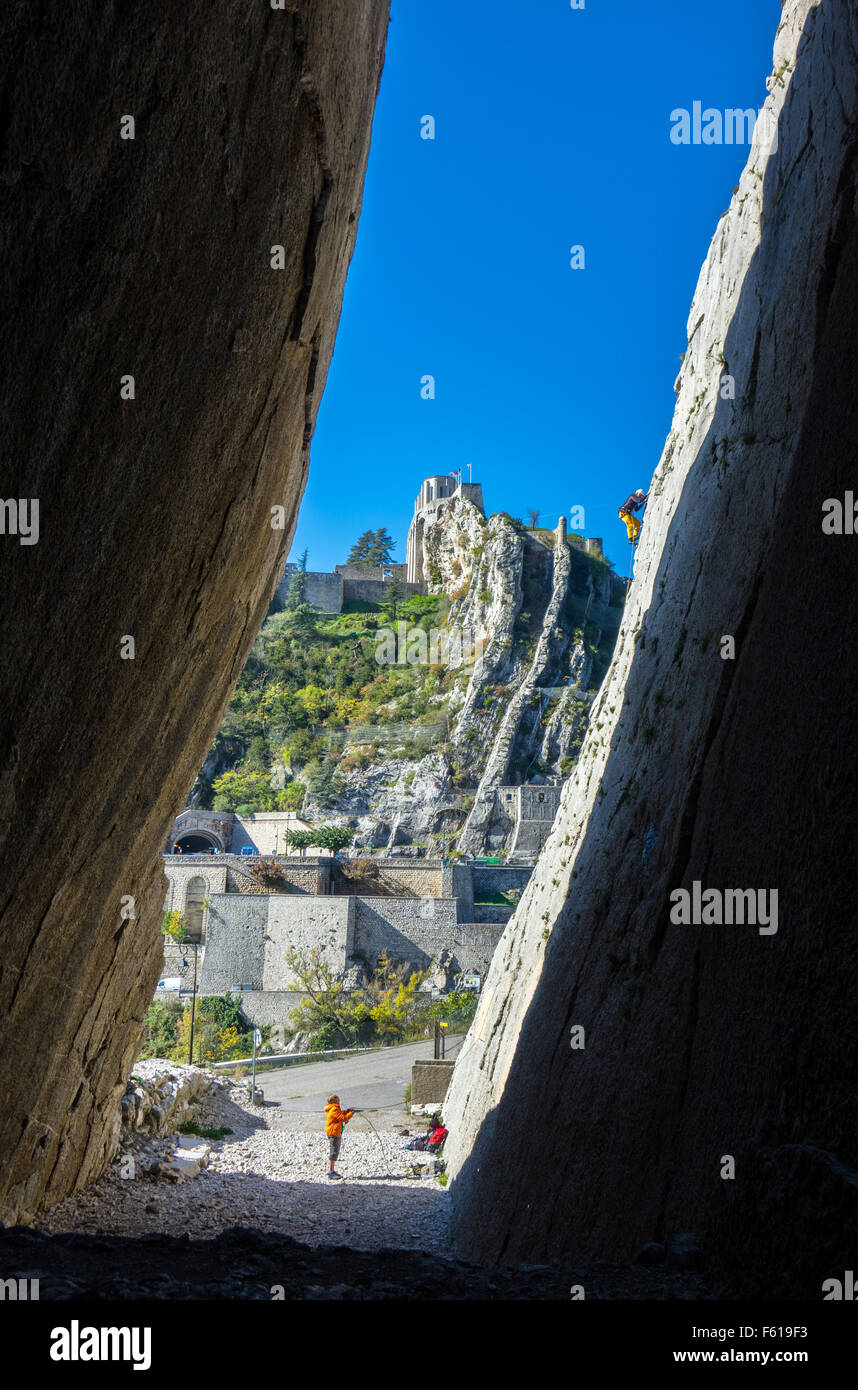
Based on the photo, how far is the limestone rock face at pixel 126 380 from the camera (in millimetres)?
3727

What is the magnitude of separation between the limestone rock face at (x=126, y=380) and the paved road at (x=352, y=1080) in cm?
2025

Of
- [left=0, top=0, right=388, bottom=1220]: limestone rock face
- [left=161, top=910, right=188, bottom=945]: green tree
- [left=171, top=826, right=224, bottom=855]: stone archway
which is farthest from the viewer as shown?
[left=171, top=826, right=224, bottom=855]: stone archway

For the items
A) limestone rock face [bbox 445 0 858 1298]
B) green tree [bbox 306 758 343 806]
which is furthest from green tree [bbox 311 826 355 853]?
limestone rock face [bbox 445 0 858 1298]

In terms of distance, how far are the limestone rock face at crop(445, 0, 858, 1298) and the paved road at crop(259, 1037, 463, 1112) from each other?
56.1 feet

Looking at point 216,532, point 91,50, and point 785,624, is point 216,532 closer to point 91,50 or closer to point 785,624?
point 91,50

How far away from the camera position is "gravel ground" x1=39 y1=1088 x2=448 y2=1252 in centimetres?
884

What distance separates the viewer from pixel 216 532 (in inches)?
247

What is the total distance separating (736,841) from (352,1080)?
28.1 m

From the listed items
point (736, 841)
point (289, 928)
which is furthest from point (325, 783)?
point (736, 841)

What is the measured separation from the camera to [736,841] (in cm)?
475

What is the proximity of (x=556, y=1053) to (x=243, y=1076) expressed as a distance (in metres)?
26.2

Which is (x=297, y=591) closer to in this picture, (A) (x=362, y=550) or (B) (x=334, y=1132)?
(A) (x=362, y=550)

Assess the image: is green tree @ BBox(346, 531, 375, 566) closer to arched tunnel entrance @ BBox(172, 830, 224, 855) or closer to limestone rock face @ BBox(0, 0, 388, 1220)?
arched tunnel entrance @ BBox(172, 830, 224, 855)
